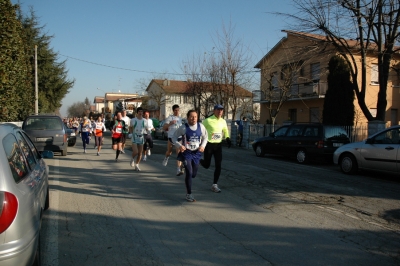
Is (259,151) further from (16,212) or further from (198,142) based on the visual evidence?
(16,212)

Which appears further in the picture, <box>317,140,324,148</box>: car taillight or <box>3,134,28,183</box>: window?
<box>317,140,324,148</box>: car taillight

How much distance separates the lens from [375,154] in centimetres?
984

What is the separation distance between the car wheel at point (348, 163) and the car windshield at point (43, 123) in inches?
413

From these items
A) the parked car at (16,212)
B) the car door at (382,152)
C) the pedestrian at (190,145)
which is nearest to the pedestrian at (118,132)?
the pedestrian at (190,145)

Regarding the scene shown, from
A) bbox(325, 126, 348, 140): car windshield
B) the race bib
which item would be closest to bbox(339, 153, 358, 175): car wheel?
bbox(325, 126, 348, 140): car windshield

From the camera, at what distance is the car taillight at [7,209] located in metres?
2.96

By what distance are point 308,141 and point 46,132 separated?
32.8ft

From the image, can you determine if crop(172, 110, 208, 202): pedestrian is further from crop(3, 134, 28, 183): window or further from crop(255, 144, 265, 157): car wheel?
crop(255, 144, 265, 157): car wheel

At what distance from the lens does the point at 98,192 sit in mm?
7594

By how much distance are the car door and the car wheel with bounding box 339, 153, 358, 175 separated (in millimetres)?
279

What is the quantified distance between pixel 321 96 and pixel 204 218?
22897 mm

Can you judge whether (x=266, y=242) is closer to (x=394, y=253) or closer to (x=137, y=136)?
(x=394, y=253)

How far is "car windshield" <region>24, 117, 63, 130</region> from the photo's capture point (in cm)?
1402

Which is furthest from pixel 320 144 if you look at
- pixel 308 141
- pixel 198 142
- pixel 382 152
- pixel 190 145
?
pixel 190 145
